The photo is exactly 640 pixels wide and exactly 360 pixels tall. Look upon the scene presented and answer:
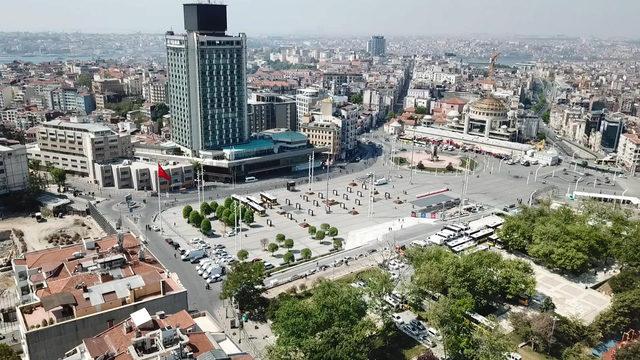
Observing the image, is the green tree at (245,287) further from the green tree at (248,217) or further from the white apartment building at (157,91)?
the white apartment building at (157,91)

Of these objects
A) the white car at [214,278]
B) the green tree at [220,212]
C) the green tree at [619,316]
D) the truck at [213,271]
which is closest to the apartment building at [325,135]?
the green tree at [220,212]

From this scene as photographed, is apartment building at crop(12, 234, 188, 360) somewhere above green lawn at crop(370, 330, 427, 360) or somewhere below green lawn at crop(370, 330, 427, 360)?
above

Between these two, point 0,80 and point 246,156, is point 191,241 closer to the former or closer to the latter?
point 246,156

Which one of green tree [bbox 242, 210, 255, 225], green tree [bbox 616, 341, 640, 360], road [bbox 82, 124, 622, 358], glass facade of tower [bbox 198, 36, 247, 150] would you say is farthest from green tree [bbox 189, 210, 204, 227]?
green tree [bbox 616, 341, 640, 360]

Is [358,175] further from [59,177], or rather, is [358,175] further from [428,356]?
[428,356]

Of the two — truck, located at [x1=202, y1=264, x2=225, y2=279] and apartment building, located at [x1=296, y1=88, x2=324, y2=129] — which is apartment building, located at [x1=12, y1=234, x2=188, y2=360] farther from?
apartment building, located at [x1=296, y1=88, x2=324, y2=129]

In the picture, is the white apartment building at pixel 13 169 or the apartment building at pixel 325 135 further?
the apartment building at pixel 325 135
